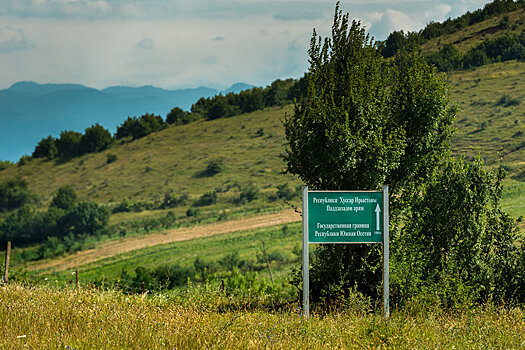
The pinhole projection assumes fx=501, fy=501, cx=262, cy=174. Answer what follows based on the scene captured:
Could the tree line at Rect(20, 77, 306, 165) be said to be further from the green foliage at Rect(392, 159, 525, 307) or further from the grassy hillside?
the green foliage at Rect(392, 159, 525, 307)

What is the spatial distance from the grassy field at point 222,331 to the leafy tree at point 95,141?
106985 mm

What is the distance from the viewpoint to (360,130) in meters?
10.2

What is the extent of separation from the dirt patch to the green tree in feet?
136

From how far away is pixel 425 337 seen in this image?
6391 mm

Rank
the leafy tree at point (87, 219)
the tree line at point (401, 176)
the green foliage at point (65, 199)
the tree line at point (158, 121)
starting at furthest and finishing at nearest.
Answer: the tree line at point (158, 121) → the green foliage at point (65, 199) → the leafy tree at point (87, 219) → the tree line at point (401, 176)

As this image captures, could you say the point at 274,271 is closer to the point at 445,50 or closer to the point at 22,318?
the point at 22,318

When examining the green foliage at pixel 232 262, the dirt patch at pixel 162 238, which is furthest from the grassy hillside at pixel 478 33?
the green foliage at pixel 232 262

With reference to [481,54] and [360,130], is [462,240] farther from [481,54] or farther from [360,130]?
[481,54]

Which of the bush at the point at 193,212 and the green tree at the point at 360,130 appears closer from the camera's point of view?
the green tree at the point at 360,130

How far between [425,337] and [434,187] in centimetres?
542

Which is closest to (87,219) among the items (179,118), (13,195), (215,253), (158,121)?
(13,195)

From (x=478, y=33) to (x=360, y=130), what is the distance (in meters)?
93.6

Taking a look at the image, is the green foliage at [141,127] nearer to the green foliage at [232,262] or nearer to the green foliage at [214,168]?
the green foliage at [214,168]

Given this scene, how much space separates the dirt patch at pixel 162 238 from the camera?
177 feet
